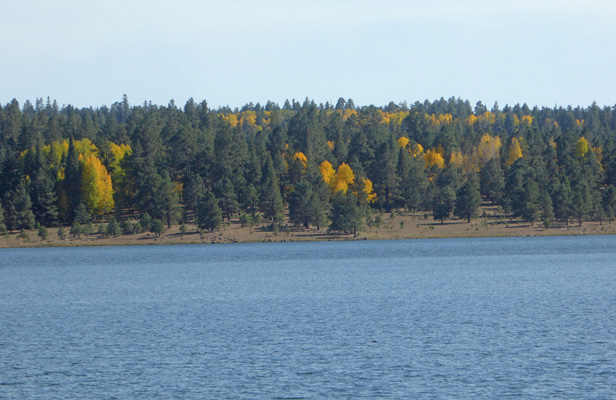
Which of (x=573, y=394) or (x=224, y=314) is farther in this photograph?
(x=224, y=314)

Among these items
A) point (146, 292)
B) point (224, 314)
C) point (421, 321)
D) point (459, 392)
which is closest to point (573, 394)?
point (459, 392)

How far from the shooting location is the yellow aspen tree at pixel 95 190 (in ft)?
558

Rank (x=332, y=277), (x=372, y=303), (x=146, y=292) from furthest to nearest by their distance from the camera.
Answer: (x=332, y=277), (x=146, y=292), (x=372, y=303)

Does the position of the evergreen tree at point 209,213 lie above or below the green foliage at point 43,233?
above

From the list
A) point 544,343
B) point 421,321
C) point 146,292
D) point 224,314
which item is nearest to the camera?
point 544,343

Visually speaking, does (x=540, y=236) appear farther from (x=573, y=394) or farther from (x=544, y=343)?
(x=573, y=394)

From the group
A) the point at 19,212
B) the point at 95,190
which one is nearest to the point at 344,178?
the point at 95,190

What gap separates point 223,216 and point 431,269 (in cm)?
8060

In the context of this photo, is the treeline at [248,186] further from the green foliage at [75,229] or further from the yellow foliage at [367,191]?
the green foliage at [75,229]

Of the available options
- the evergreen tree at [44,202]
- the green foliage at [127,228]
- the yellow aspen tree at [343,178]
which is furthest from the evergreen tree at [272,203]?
the evergreen tree at [44,202]

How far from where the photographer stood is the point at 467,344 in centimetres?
4631

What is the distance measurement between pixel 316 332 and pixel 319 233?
363 ft

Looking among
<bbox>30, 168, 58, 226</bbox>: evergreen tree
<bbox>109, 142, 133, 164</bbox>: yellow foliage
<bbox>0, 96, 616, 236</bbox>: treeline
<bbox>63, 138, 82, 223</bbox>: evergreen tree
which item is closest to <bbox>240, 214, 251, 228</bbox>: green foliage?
<bbox>0, 96, 616, 236</bbox>: treeline

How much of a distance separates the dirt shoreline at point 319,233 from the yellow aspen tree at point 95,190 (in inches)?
336
